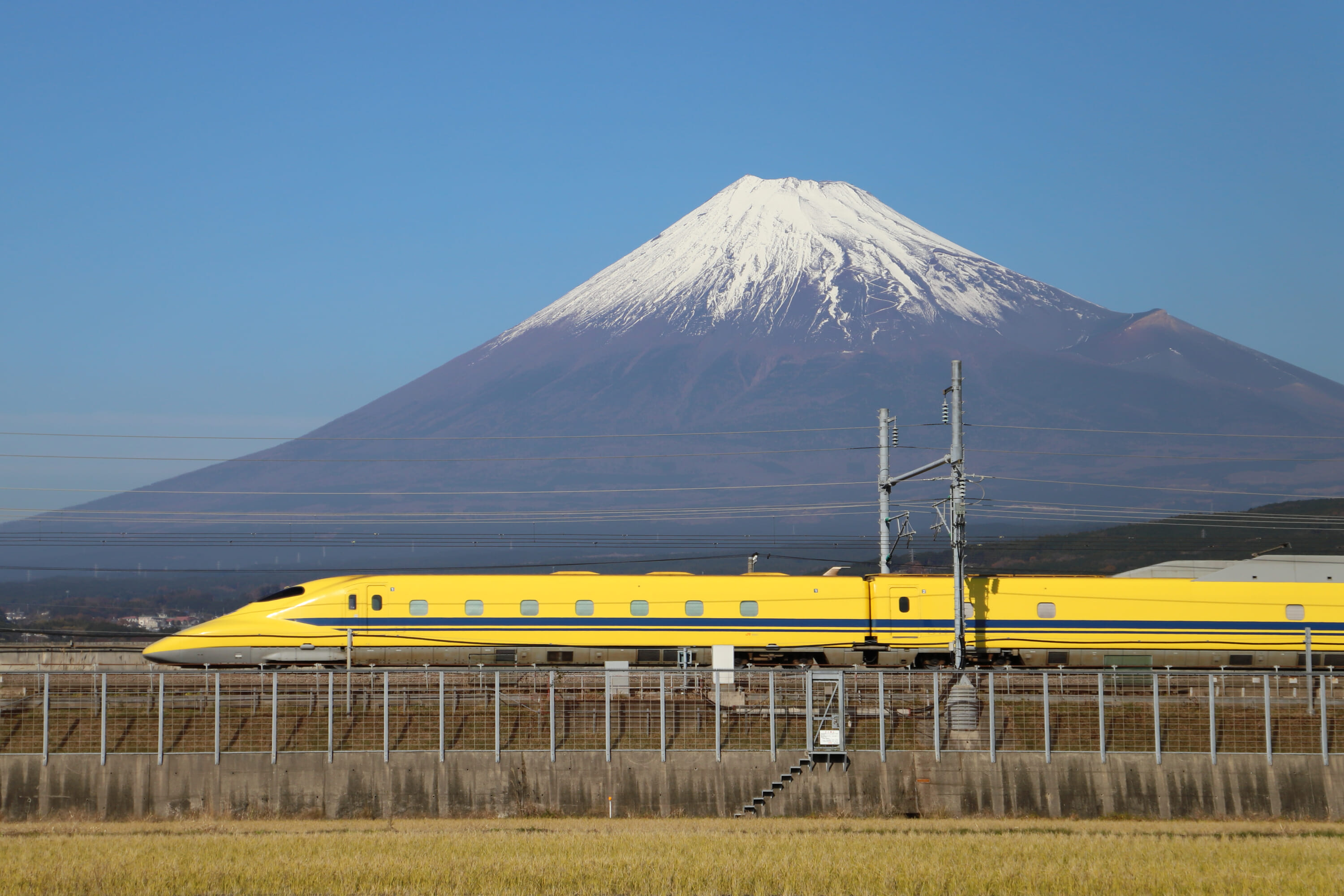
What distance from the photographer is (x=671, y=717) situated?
37.0 m

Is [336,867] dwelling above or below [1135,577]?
below

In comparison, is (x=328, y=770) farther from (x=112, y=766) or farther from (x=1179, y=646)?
(x=1179, y=646)

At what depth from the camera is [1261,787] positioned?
35969 millimetres

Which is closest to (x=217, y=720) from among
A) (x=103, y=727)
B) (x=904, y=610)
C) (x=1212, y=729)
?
(x=103, y=727)

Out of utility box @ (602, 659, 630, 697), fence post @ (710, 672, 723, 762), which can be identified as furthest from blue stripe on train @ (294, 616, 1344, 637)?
fence post @ (710, 672, 723, 762)

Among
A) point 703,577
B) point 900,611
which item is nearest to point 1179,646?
point 900,611

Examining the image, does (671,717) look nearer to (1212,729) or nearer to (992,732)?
(992,732)

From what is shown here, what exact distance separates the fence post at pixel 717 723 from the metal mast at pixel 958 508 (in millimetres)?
8285

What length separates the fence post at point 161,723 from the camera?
34938mm

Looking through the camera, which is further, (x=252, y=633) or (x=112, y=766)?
(x=252, y=633)

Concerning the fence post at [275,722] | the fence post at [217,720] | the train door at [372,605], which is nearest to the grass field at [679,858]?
the fence post at [217,720]

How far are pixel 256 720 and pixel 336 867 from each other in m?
10.7

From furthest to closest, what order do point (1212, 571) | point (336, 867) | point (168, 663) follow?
point (1212, 571) → point (168, 663) → point (336, 867)

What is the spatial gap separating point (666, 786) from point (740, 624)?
1531 cm
